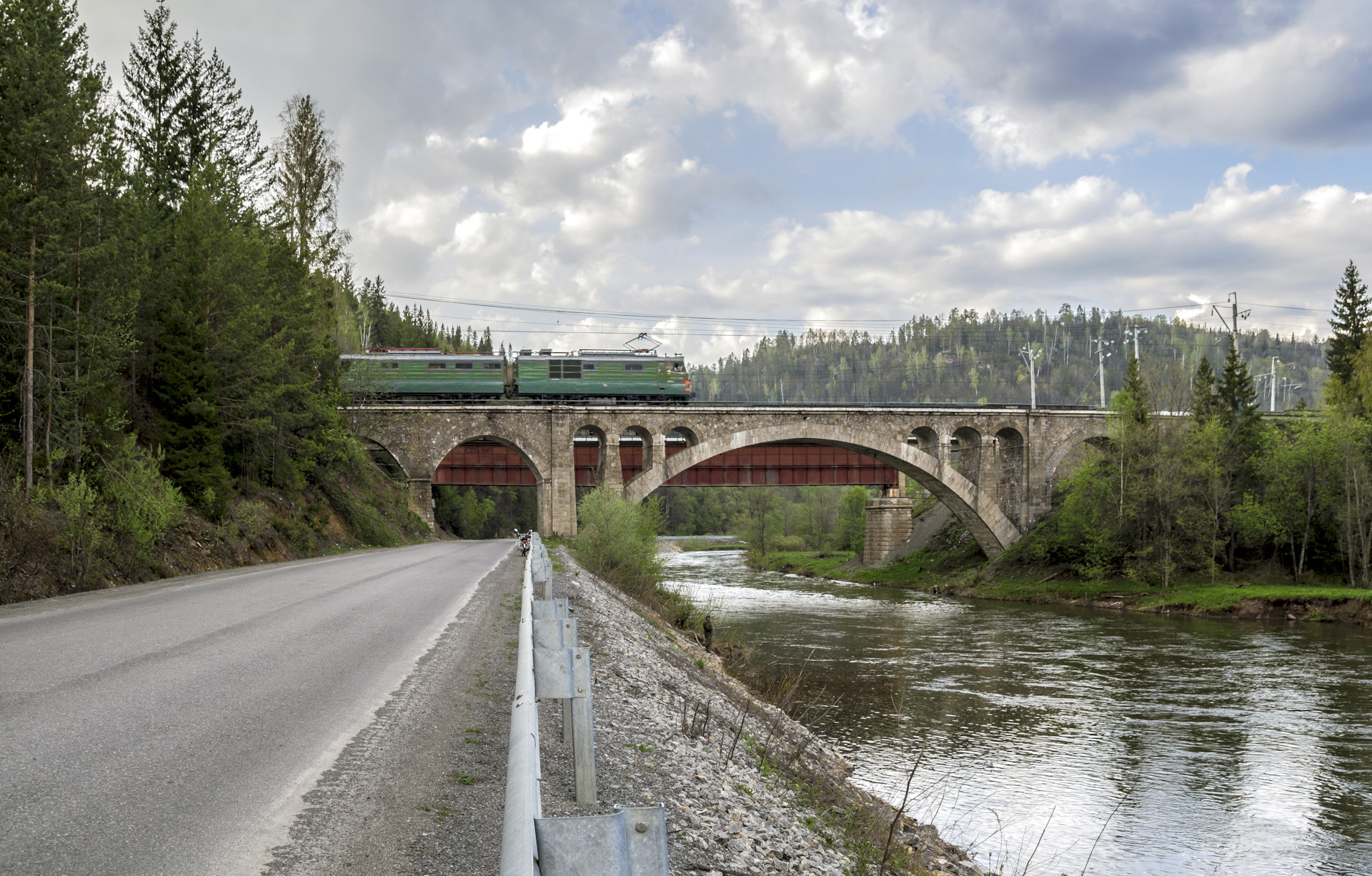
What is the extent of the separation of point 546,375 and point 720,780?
47192 mm

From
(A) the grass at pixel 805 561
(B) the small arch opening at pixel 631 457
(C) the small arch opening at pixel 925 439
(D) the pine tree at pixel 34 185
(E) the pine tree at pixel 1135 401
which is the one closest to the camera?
(D) the pine tree at pixel 34 185

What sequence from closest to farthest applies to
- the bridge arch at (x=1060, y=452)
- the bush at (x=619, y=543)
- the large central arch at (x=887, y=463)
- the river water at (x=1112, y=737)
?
the river water at (x=1112, y=737), the bush at (x=619, y=543), the large central arch at (x=887, y=463), the bridge arch at (x=1060, y=452)

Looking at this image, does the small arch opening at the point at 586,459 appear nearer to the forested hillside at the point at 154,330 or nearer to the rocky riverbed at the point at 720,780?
the forested hillside at the point at 154,330

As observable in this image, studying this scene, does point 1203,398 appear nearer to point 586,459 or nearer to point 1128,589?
point 1128,589

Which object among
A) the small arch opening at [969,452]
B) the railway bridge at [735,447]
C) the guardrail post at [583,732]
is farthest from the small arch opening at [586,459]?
the guardrail post at [583,732]

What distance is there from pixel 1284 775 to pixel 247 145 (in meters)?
41.2

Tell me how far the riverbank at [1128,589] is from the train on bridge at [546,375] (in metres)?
19.3

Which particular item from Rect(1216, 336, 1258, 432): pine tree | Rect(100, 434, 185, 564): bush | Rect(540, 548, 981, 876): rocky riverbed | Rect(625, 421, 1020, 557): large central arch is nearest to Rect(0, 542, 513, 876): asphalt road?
Rect(540, 548, 981, 876): rocky riverbed

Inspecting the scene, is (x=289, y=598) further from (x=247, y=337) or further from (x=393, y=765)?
(x=247, y=337)

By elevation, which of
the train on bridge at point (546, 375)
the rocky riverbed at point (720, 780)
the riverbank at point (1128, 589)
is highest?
the train on bridge at point (546, 375)

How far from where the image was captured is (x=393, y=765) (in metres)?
5.70

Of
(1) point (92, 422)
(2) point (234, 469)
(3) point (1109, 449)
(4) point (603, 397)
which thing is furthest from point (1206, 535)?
(1) point (92, 422)

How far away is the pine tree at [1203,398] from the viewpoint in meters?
50.3

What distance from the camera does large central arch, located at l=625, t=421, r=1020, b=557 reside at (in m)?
53.7
